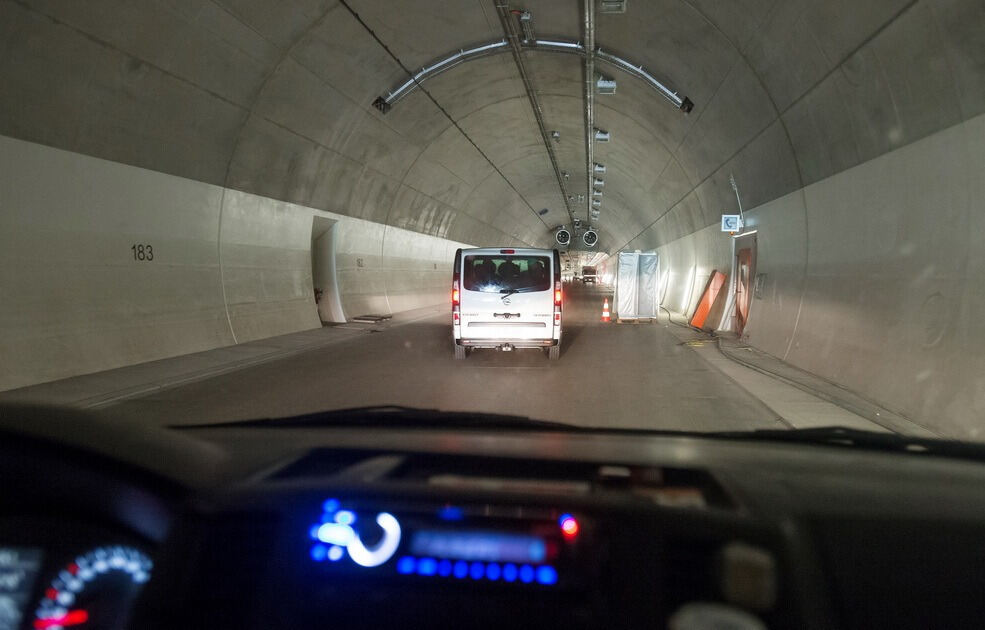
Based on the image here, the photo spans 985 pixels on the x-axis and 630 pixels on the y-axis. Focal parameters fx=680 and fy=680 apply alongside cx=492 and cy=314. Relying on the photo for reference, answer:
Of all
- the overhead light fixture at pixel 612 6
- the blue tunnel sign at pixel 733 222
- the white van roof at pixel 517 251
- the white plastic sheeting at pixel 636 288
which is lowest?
the white plastic sheeting at pixel 636 288

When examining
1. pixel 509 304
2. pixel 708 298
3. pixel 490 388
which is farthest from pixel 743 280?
pixel 490 388

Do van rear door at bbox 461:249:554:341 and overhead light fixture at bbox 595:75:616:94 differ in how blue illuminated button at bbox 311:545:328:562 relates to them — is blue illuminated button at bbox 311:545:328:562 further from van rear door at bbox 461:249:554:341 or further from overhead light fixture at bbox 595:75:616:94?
overhead light fixture at bbox 595:75:616:94

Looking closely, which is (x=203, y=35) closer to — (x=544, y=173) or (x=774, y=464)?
(x=774, y=464)

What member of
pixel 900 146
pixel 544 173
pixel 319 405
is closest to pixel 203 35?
pixel 319 405

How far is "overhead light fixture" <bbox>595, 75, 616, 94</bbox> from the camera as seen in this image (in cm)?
1634

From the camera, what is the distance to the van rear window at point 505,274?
12969 mm

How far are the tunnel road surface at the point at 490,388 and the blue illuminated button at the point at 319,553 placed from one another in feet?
13.4

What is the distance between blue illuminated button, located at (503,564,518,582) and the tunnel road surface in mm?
4559

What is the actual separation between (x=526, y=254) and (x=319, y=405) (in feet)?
19.0

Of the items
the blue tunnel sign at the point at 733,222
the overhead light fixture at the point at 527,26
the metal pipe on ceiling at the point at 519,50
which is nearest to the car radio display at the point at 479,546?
the metal pipe on ceiling at the point at 519,50

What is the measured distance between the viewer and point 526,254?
12938 mm

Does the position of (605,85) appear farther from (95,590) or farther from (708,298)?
(95,590)

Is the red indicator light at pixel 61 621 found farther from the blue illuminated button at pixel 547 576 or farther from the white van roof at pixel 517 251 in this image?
the white van roof at pixel 517 251

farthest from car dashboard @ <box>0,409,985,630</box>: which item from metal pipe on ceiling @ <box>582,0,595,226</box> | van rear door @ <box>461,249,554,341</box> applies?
metal pipe on ceiling @ <box>582,0,595,226</box>
